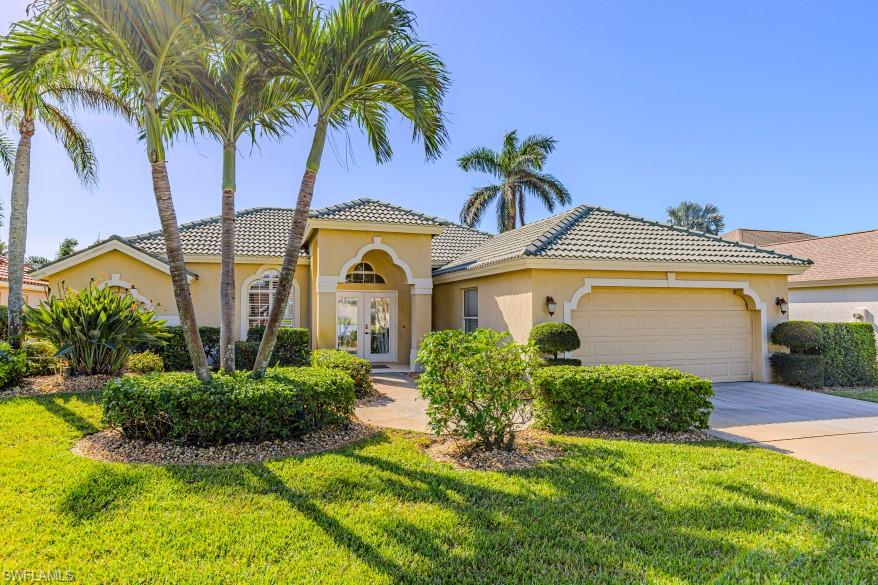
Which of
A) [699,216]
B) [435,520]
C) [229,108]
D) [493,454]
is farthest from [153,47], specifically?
[699,216]

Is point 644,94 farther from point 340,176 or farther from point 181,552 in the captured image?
point 181,552

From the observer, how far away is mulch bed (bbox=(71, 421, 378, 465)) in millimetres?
5809

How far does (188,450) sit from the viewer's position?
238 inches

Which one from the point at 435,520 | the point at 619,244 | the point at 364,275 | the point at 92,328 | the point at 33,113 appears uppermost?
the point at 33,113

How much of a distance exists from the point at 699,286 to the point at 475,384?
896cm

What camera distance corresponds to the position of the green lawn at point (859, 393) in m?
10.8

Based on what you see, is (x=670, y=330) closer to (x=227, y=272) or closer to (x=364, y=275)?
(x=364, y=275)

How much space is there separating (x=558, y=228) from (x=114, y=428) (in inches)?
429

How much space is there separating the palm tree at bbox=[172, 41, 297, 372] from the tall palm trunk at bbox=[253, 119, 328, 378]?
1029 mm

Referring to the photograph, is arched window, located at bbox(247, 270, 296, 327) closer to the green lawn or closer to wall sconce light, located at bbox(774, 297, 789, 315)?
wall sconce light, located at bbox(774, 297, 789, 315)

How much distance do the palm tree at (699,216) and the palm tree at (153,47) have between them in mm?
43502

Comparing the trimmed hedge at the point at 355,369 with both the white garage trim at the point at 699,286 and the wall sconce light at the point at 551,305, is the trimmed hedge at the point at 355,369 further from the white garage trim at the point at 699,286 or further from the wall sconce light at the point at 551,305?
the white garage trim at the point at 699,286

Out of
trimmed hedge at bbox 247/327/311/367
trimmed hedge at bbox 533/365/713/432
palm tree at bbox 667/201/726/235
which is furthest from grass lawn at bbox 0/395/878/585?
palm tree at bbox 667/201/726/235

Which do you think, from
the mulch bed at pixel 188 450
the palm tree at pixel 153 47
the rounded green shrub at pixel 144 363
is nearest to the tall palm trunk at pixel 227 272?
the palm tree at pixel 153 47
